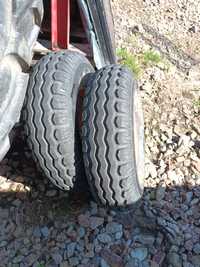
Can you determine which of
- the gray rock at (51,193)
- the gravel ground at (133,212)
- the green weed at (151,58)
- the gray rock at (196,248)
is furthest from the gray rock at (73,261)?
the green weed at (151,58)

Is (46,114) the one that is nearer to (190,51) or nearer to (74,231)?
(74,231)

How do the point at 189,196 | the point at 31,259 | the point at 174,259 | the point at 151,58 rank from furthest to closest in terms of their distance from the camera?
the point at 151,58 < the point at 189,196 < the point at 31,259 < the point at 174,259

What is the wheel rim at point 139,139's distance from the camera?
3701mm

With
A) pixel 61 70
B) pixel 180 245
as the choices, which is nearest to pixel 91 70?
pixel 61 70

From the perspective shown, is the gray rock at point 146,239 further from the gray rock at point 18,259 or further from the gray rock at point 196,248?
the gray rock at point 18,259

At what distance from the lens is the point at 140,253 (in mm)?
3600

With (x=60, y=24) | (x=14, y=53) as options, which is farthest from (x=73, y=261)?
(x=60, y=24)

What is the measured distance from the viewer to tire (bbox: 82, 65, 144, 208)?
339 cm

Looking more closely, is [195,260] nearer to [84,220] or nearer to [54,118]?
[84,220]

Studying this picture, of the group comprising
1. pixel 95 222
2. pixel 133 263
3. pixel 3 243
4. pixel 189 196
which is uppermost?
pixel 189 196

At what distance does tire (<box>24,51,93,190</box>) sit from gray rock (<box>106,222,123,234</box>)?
40cm

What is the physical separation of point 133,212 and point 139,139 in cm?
52

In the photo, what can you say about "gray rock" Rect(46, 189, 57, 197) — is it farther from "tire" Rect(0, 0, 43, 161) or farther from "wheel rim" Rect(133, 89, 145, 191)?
"tire" Rect(0, 0, 43, 161)

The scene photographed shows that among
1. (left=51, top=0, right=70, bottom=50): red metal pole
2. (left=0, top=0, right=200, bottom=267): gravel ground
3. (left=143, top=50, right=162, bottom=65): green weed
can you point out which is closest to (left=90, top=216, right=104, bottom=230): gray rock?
(left=0, top=0, right=200, bottom=267): gravel ground
